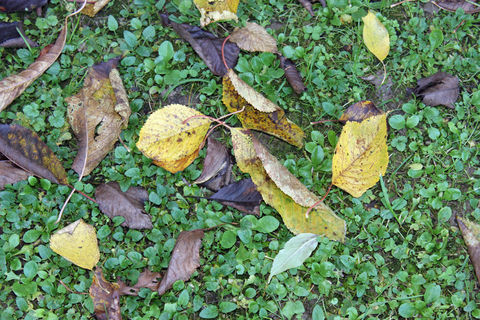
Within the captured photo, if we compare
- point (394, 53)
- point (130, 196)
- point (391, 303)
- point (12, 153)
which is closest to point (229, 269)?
point (130, 196)

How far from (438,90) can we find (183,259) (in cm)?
188

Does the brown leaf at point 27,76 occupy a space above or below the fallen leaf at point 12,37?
below

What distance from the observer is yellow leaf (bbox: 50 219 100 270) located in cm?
225

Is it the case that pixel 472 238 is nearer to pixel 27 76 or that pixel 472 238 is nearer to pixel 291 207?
pixel 291 207

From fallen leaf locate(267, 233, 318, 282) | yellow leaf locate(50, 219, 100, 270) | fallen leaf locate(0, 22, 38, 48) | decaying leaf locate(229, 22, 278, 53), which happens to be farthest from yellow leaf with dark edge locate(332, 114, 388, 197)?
fallen leaf locate(0, 22, 38, 48)

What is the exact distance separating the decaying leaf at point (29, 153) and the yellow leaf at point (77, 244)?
0.29 meters

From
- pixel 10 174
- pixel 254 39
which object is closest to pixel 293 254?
pixel 254 39

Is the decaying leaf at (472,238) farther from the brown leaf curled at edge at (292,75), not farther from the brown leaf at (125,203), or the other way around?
the brown leaf at (125,203)

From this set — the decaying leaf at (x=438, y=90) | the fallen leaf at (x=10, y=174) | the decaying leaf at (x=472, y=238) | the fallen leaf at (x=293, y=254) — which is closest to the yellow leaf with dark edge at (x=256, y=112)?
the fallen leaf at (x=293, y=254)

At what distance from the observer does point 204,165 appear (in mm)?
2480

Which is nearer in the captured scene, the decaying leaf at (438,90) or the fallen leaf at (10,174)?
the fallen leaf at (10,174)

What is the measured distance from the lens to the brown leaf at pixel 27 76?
101 inches

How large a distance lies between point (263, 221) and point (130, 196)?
0.77m

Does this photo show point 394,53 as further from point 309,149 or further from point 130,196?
point 130,196
